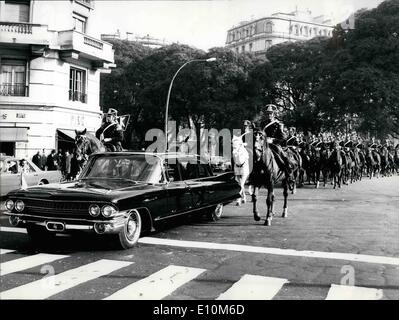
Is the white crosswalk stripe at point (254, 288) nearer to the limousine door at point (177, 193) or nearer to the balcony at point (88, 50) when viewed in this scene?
the limousine door at point (177, 193)

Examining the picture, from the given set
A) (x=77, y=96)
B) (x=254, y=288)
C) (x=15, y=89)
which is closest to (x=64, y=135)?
(x=77, y=96)

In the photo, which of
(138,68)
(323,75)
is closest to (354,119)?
(323,75)

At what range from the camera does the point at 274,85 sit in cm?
4722

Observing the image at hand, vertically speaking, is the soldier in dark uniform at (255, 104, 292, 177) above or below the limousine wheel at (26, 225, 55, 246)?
above

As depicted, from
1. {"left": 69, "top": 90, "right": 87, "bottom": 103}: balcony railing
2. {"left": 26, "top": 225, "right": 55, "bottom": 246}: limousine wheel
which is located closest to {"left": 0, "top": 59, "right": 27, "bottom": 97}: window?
{"left": 26, "top": 225, "right": 55, "bottom": 246}: limousine wheel

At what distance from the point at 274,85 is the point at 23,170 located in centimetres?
3507

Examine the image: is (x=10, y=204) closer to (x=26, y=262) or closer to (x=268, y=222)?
(x=26, y=262)

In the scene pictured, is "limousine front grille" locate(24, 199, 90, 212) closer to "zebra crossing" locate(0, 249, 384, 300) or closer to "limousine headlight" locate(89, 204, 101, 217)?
"limousine headlight" locate(89, 204, 101, 217)

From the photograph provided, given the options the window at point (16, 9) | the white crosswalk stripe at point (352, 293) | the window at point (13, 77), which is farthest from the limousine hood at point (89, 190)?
the window at point (16, 9)

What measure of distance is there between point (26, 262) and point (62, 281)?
122 centimetres

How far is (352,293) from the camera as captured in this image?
565 cm

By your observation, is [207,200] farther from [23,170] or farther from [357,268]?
[23,170]

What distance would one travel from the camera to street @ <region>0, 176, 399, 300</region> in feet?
18.3

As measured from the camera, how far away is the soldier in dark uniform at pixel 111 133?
1469cm
